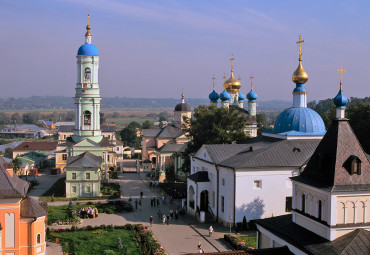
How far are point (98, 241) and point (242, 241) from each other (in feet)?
23.8

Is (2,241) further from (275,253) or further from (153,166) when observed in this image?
(153,166)

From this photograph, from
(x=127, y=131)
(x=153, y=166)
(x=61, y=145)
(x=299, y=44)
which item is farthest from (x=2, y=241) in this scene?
(x=127, y=131)

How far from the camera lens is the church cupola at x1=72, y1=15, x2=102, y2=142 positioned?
141ft

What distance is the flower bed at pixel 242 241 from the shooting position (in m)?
21.9

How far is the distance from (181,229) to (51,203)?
12.4 meters

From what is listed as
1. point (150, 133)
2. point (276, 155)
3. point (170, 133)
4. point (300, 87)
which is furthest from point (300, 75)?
point (150, 133)

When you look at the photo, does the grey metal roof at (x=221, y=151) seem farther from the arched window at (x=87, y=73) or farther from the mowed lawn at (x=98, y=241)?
the arched window at (x=87, y=73)

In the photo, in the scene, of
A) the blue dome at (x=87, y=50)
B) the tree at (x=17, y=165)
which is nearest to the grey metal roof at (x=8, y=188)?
the blue dome at (x=87, y=50)

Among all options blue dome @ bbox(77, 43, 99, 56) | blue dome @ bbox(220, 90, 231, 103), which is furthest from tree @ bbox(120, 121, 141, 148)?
blue dome @ bbox(77, 43, 99, 56)

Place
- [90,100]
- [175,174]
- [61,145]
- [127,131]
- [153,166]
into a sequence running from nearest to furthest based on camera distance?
[90,100] < [175,174] < [61,145] < [153,166] < [127,131]

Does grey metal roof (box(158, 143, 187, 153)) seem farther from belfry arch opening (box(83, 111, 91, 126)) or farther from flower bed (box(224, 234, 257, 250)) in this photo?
flower bed (box(224, 234, 257, 250))

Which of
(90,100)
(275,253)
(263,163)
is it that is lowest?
(275,253)

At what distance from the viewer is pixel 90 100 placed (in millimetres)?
43219

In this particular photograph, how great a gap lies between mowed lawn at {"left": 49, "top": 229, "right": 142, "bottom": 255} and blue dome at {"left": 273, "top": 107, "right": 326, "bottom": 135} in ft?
43.6
